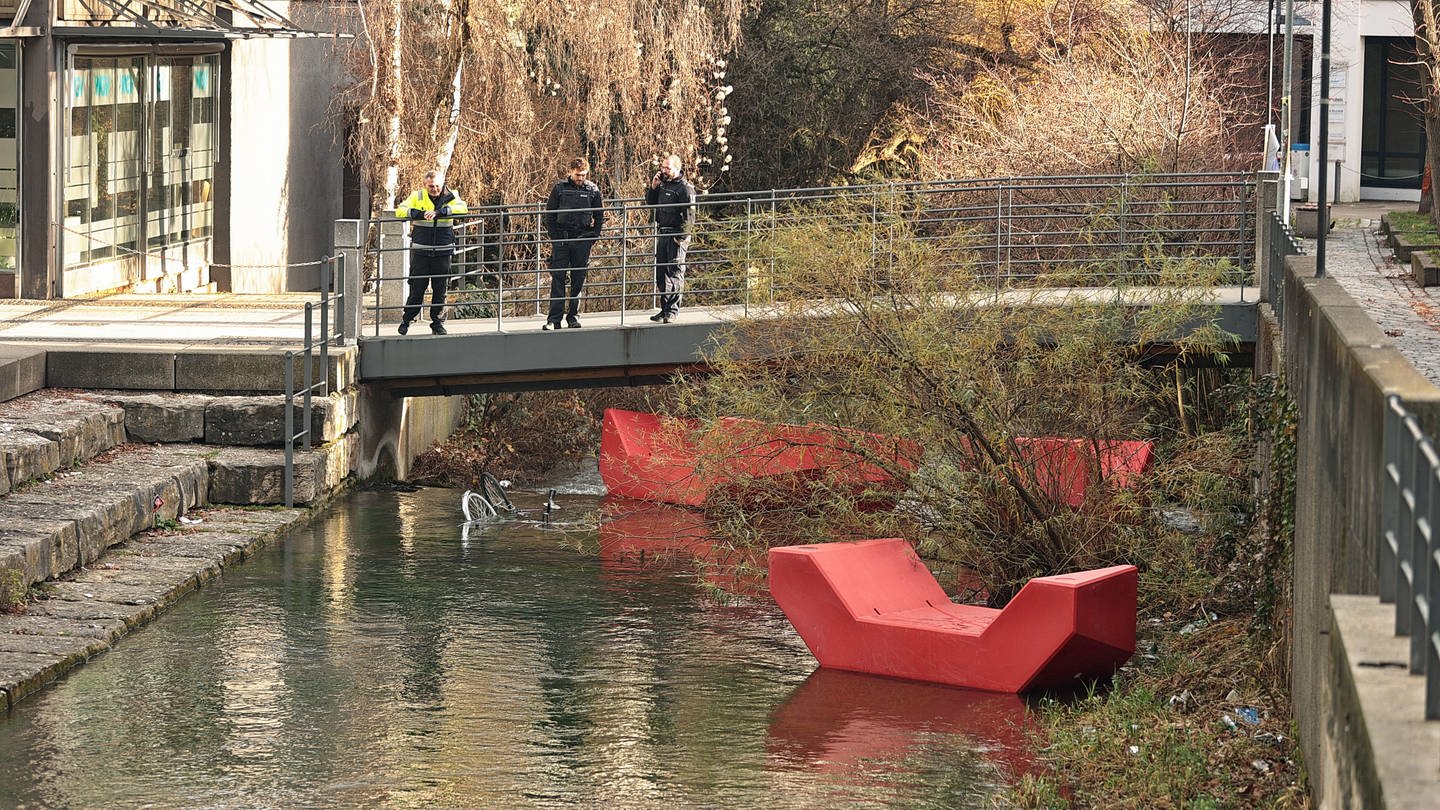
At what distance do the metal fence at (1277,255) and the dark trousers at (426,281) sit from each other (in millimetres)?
7346

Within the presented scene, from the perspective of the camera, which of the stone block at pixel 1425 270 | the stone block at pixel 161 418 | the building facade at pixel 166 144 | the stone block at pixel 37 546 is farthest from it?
the building facade at pixel 166 144

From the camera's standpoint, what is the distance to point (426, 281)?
758 inches

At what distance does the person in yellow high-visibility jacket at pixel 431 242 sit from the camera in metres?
18.2

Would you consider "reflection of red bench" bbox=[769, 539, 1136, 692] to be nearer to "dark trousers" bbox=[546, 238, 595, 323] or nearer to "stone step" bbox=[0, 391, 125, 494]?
"stone step" bbox=[0, 391, 125, 494]

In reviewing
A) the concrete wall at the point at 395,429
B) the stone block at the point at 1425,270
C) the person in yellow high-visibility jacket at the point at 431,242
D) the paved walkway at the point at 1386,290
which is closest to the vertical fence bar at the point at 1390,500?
the paved walkway at the point at 1386,290

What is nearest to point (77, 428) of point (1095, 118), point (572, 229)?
point (572, 229)

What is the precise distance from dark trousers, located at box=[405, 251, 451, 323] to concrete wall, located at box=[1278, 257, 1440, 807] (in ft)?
30.6

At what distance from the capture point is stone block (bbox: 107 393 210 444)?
672 inches

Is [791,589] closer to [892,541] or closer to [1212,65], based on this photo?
[892,541]

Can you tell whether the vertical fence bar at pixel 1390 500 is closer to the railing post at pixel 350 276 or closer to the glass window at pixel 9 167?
the railing post at pixel 350 276

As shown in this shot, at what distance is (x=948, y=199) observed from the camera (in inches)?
930

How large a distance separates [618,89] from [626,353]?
656 centimetres

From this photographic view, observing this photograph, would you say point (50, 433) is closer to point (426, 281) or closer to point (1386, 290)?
point (426, 281)

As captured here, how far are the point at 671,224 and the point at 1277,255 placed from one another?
215 inches
